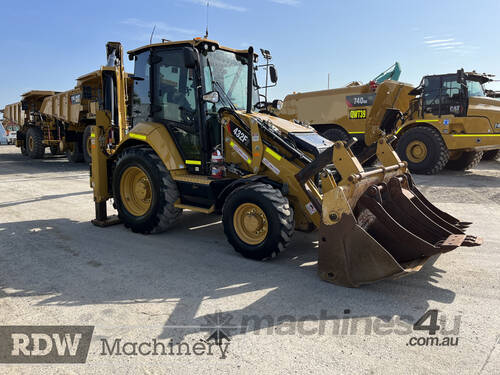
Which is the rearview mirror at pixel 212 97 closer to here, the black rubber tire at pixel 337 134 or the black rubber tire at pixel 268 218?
the black rubber tire at pixel 268 218

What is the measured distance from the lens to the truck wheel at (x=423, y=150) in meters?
11.3

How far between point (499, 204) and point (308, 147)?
508 cm

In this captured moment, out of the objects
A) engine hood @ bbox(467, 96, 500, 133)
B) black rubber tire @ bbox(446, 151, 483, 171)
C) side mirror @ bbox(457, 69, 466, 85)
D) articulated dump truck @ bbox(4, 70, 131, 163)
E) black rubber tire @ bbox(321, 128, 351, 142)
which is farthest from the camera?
black rubber tire @ bbox(321, 128, 351, 142)

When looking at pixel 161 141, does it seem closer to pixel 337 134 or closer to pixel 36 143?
pixel 337 134

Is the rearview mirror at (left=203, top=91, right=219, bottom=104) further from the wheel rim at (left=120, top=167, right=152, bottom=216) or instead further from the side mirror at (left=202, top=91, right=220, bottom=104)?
the wheel rim at (left=120, top=167, right=152, bottom=216)

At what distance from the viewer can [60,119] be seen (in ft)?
50.9

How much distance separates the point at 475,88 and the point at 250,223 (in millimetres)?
10247

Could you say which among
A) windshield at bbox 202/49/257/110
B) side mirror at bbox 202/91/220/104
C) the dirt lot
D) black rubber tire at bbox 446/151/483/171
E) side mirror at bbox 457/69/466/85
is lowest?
the dirt lot

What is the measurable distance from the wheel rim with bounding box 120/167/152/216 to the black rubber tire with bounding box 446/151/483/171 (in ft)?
34.5

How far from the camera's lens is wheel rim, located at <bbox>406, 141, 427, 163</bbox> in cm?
1166

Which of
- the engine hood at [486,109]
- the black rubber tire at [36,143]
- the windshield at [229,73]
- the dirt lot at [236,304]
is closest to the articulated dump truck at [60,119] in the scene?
the black rubber tire at [36,143]

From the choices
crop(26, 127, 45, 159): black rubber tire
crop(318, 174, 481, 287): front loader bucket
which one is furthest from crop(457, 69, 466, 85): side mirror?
crop(26, 127, 45, 159): black rubber tire

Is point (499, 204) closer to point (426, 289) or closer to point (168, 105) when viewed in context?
point (426, 289)

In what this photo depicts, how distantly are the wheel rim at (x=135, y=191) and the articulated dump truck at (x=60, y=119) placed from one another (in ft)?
24.3
